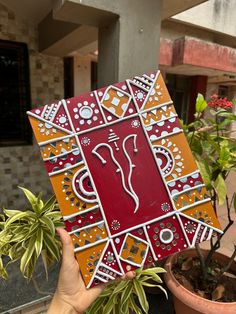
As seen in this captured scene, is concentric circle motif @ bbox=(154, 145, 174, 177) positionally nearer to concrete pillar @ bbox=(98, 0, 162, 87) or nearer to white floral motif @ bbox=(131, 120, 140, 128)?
white floral motif @ bbox=(131, 120, 140, 128)

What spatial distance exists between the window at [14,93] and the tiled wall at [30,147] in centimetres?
8

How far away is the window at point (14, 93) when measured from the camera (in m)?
3.03

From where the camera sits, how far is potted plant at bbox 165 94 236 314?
1.44 metres

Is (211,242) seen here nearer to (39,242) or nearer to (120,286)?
(120,286)

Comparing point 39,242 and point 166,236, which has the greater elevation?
point 166,236

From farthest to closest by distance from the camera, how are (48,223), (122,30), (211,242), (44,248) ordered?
(211,242), (122,30), (44,248), (48,223)

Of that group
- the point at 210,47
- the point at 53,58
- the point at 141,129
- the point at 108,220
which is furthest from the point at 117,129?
the point at 210,47

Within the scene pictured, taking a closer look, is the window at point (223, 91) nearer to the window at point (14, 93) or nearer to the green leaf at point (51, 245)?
the window at point (14, 93)

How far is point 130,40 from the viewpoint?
161cm

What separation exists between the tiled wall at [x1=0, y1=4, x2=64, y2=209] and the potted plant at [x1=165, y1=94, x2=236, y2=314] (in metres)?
2.27

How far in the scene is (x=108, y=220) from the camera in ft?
3.15

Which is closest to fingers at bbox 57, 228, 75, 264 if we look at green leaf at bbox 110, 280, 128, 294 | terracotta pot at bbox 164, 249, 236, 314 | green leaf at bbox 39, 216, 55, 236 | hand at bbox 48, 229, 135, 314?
hand at bbox 48, 229, 135, 314

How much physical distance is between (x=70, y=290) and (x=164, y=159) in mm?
705

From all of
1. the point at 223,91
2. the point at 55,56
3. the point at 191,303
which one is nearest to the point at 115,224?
the point at 191,303
